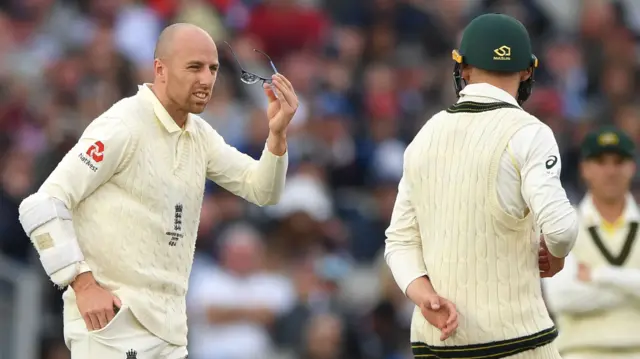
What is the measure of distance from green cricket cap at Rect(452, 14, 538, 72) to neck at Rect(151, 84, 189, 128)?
4.80ft

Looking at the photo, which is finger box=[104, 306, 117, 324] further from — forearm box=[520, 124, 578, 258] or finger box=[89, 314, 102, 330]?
forearm box=[520, 124, 578, 258]

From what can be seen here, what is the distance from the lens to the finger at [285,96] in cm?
689

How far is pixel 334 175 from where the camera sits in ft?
46.8

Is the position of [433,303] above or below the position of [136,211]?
below

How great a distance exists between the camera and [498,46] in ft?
21.0

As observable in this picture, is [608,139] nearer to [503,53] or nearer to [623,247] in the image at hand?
[623,247]

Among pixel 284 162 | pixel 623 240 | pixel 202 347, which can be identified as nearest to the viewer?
pixel 284 162

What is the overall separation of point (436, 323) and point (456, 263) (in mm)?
274

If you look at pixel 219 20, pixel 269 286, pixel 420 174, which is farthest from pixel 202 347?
pixel 420 174

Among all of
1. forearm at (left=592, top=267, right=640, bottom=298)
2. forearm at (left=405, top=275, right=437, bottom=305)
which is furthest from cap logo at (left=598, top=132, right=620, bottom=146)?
forearm at (left=405, top=275, right=437, bottom=305)

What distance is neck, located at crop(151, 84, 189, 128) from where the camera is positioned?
6992 millimetres

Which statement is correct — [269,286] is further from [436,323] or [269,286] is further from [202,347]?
[436,323]

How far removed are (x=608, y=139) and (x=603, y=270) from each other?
898 mm

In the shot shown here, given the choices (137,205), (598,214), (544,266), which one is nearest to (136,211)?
(137,205)
